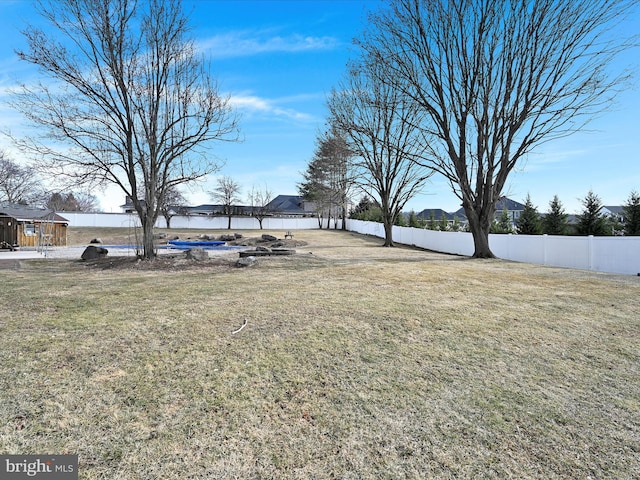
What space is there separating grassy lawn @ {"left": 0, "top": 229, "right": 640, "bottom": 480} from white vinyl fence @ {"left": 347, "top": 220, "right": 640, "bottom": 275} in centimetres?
533

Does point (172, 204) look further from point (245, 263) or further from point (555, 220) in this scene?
point (555, 220)

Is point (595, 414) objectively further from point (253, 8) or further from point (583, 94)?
point (583, 94)

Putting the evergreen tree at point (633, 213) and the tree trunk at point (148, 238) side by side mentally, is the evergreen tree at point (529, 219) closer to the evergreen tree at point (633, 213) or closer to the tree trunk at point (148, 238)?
the evergreen tree at point (633, 213)

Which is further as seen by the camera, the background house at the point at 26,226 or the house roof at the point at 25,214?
the house roof at the point at 25,214

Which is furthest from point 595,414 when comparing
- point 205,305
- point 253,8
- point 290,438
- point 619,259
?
point 253,8

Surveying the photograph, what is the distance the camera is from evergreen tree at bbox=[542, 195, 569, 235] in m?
16.9

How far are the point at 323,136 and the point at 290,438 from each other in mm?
19912

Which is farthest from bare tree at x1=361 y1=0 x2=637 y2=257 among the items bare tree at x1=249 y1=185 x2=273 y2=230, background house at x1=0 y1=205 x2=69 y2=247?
bare tree at x1=249 y1=185 x2=273 y2=230

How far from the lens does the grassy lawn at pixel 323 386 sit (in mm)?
1741

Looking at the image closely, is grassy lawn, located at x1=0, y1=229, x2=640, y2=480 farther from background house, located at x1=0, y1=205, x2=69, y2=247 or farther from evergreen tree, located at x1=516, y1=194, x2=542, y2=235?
background house, located at x1=0, y1=205, x2=69, y2=247

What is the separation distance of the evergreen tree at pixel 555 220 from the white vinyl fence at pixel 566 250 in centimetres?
592

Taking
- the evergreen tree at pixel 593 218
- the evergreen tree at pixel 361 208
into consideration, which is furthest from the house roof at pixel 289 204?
the evergreen tree at pixel 593 218

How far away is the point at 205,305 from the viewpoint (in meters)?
4.56

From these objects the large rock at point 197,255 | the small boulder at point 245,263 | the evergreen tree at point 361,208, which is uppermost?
the evergreen tree at point 361,208
